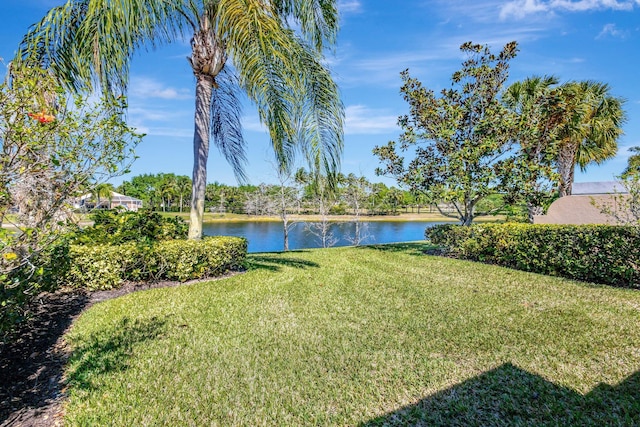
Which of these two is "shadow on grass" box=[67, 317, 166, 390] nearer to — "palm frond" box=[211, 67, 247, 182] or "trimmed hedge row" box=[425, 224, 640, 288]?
"palm frond" box=[211, 67, 247, 182]

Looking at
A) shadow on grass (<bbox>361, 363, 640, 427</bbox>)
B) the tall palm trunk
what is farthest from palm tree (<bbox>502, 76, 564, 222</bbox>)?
the tall palm trunk

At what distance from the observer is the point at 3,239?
2.19 m

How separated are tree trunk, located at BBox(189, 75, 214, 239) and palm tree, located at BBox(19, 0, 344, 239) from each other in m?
0.02

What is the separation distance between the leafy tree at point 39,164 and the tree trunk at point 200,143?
2613mm

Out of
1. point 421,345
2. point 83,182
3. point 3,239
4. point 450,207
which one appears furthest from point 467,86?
point 3,239

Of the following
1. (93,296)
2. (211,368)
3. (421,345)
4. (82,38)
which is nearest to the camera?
(211,368)

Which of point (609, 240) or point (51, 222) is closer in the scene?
point (51, 222)

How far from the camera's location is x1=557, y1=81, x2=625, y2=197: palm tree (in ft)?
40.5

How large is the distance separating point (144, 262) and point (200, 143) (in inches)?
94.4

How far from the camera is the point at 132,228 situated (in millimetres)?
6359

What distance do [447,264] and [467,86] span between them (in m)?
5.55

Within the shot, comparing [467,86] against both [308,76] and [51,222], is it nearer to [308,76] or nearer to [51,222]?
[308,76]

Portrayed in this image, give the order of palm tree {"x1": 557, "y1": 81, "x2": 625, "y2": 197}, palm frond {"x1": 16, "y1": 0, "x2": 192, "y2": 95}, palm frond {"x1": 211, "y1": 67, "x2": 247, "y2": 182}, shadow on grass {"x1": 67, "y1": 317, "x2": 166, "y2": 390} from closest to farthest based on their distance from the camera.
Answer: shadow on grass {"x1": 67, "y1": 317, "x2": 166, "y2": 390} → palm frond {"x1": 16, "y1": 0, "x2": 192, "y2": 95} → palm frond {"x1": 211, "y1": 67, "x2": 247, "y2": 182} → palm tree {"x1": 557, "y1": 81, "x2": 625, "y2": 197}

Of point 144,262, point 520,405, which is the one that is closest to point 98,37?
point 144,262
